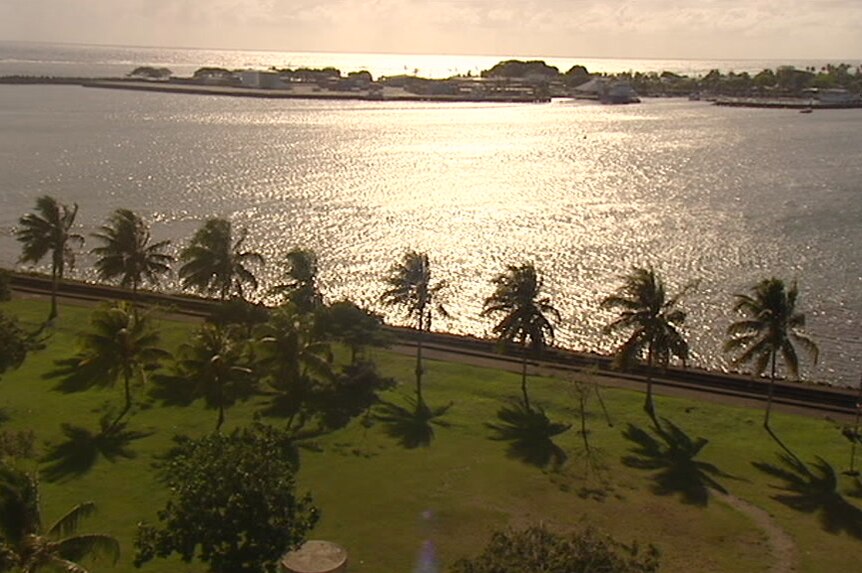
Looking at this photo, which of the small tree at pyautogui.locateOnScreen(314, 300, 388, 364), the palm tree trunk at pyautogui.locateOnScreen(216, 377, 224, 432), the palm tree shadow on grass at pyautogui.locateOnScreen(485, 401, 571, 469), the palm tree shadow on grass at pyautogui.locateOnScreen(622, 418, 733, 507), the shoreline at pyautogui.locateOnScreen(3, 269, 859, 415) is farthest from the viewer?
the shoreline at pyautogui.locateOnScreen(3, 269, 859, 415)

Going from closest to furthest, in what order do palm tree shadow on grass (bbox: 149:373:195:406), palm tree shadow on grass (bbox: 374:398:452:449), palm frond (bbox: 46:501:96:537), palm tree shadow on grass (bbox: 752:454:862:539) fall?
palm frond (bbox: 46:501:96:537)
palm tree shadow on grass (bbox: 752:454:862:539)
palm tree shadow on grass (bbox: 374:398:452:449)
palm tree shadow on grass (bbox: 149:373:195:406)

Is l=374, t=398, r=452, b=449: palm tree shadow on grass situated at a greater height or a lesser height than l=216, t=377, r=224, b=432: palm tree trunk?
lesser

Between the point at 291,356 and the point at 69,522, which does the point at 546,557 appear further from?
the point at 291,356

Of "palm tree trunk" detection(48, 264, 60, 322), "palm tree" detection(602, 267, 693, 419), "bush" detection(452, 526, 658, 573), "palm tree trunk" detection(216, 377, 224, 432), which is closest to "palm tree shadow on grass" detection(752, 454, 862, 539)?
"palm tree" detection(602, 267, 693, 419)

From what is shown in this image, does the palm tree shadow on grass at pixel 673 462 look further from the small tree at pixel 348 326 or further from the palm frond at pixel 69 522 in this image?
the palm frond at pixel 69 522

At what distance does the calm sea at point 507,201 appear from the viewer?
69500 millimetres

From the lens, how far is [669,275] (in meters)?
73.9

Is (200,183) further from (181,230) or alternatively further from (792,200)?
(792,200)

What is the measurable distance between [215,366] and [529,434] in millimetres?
13190

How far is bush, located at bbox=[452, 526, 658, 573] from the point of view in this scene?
61.1 feet

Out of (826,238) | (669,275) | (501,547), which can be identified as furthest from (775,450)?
(826,238)

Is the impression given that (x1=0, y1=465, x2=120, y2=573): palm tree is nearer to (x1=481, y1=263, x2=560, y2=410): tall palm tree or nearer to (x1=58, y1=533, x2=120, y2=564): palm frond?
(x1=58, y1=533, x2=120, y2=564): palm frond

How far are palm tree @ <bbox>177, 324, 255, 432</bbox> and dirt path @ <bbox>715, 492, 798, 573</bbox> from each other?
64.2 ft

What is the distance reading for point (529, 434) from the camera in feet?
126
